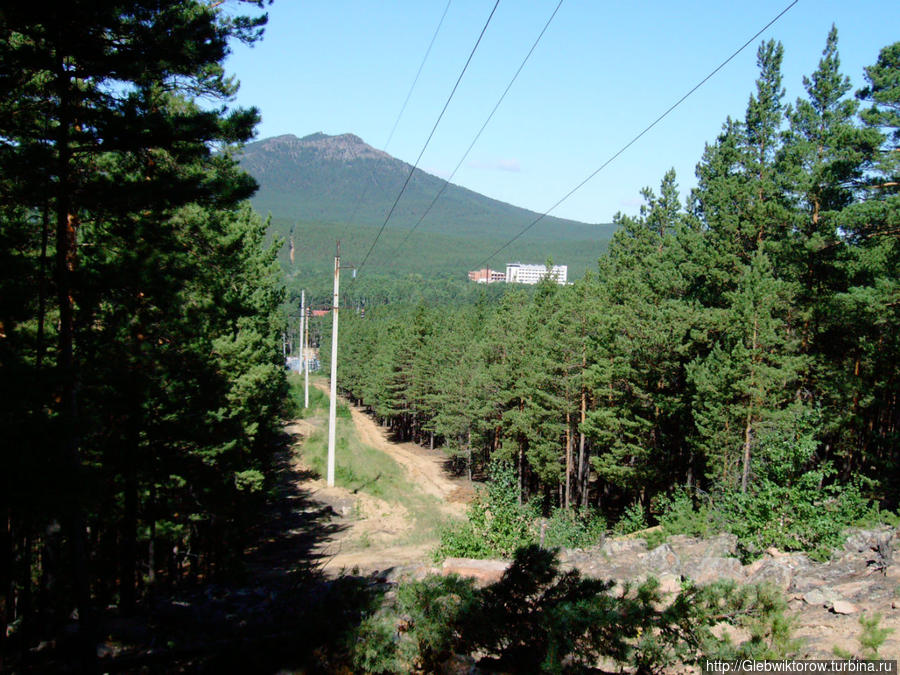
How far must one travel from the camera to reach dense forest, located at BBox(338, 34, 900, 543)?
15.2 meters

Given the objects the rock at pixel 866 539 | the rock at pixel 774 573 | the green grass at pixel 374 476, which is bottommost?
the green grass at pixel 374 476

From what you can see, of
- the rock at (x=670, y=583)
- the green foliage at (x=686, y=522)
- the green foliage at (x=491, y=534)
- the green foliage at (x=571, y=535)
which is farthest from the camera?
the green foliage at (x=571, y=535)

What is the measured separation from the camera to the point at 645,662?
5.56 metres

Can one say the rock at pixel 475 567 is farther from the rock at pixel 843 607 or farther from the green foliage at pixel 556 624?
the rock at pixel 843 607

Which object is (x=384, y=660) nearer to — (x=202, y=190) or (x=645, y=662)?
(x=645, y=662)

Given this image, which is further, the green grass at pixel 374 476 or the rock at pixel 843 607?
the green grass at pixel 374 476

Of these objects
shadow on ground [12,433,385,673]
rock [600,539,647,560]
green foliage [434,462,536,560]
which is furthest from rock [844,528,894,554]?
shadow on ground [12,433,385,673]

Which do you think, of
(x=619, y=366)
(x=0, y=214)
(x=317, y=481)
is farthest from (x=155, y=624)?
(x=317, y=481)

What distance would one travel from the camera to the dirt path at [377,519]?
62.8 feet

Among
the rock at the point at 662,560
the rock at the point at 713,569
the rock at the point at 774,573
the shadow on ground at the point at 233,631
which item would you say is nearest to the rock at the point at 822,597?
the rock at the point at 774,573

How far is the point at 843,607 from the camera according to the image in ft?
28.8

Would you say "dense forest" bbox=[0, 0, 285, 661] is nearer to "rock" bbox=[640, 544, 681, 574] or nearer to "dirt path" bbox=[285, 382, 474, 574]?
"dirt path" bbox=[285, 382, 474, 574]

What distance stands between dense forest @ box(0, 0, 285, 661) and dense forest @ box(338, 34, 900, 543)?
44.1 feet

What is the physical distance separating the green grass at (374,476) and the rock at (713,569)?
12.0 metres
